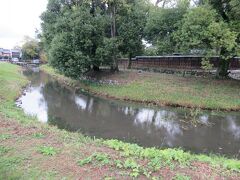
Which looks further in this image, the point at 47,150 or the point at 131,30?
the point at 131,30

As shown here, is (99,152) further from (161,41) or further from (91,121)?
(161,41)

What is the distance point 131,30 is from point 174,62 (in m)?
6.17

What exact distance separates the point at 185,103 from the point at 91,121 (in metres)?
7.68

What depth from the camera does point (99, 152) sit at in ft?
27.3

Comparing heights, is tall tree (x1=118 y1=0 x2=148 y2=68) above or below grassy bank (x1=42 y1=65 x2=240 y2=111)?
above

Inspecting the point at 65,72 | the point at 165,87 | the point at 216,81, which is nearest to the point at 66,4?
the point at 65,72

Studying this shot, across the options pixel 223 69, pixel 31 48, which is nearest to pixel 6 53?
→ pixel 31 48

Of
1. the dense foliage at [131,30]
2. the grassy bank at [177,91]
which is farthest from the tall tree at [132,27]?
the grassy bank at [177,91]

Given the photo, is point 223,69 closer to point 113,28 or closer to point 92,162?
point 113,28

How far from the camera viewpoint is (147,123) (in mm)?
16500

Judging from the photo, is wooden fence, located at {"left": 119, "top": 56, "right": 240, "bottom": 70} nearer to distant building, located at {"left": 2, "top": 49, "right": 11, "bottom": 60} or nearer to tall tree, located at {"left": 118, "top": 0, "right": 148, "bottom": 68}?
tall tree, located at {"left": 118, "top": 0, "right": 148, "bottom": 68}

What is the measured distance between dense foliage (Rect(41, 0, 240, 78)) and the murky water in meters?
6.31

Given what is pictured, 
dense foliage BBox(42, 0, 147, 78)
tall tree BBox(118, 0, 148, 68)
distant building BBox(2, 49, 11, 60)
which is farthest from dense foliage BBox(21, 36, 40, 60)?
tall tree BBox(118, 0, 148, 68)

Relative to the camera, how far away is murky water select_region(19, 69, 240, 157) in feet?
42.7
